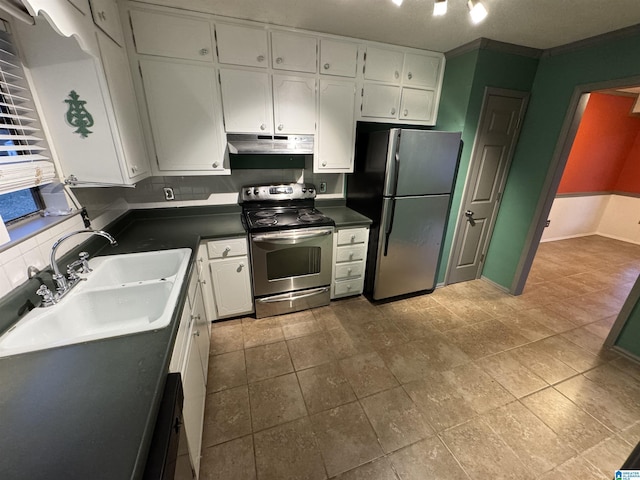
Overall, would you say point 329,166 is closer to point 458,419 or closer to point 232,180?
point 232,180

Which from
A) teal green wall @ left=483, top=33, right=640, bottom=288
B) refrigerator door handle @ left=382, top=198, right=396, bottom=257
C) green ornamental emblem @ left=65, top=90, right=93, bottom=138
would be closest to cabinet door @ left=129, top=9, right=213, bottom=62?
green ornamental emblem @ left=65, top=90, right=93, bottom=138

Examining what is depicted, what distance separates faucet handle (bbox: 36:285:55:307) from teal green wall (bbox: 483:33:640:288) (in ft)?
11.8

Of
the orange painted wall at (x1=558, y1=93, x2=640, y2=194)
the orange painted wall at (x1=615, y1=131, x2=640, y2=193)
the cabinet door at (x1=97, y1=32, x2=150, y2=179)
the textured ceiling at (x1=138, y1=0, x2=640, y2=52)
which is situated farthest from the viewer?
the orange painted wall at (x1=615, y1=131, x2=640, y2=193)

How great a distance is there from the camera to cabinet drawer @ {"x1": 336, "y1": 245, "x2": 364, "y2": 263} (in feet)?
8.25

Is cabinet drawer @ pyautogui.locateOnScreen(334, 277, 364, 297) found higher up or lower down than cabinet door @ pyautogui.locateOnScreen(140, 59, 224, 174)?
lower down

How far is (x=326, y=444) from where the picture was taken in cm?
144

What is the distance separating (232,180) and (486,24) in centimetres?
236

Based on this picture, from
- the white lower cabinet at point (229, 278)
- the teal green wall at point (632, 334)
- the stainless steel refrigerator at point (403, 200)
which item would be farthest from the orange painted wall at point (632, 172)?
the white lower cabinet at point (229, 278)

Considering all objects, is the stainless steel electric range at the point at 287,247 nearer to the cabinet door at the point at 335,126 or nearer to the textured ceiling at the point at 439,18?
the cabinet door at the point at 335,126

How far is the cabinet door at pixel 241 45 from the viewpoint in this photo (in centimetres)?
189

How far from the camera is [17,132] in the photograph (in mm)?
1255

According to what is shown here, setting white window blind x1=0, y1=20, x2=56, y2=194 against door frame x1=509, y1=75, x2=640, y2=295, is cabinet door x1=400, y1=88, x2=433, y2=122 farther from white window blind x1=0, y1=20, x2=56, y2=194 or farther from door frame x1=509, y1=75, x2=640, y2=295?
white window blind x1=0, y1=20, x2=56, y2=194

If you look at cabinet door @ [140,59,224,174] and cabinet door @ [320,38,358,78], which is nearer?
cabinet door @ [140,59,224,174]

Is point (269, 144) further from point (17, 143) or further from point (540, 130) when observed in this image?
point (540, 130)
